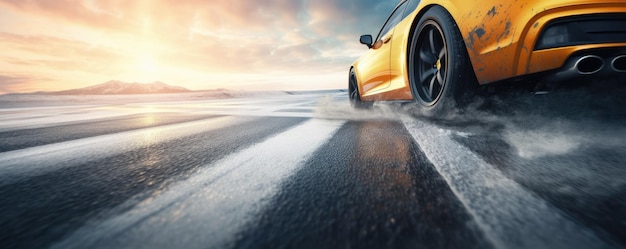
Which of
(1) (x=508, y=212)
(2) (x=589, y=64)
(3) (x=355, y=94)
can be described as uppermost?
(2) (x=589, y=64)

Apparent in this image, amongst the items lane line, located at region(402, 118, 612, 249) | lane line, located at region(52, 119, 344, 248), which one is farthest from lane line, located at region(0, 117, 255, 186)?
lane line, located at region(402, 118, 612, 249)

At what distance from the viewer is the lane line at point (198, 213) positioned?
1.82 feet

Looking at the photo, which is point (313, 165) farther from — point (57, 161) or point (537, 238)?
point (57, 161)

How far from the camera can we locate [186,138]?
1.87m

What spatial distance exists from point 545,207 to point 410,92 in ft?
6.22

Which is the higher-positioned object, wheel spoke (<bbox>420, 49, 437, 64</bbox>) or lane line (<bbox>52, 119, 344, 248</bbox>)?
wheel spoke (<bbox>420, 49, 437, 64</bbox>)

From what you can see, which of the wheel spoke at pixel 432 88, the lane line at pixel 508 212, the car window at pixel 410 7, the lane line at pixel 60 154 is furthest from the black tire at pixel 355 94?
the lane line at pixel 508 212

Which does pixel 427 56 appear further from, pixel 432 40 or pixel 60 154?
pixel 60 154

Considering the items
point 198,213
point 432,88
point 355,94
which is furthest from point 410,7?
point 198,213

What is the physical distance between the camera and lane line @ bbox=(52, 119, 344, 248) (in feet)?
1.82

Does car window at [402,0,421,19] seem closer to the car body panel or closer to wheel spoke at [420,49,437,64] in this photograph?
wheel spoke at [420,49,437,64]

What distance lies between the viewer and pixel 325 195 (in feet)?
2.54

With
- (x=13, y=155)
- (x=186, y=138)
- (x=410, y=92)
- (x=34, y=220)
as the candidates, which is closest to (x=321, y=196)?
(x=34, y=220)

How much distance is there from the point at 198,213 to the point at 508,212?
0.75 meters
